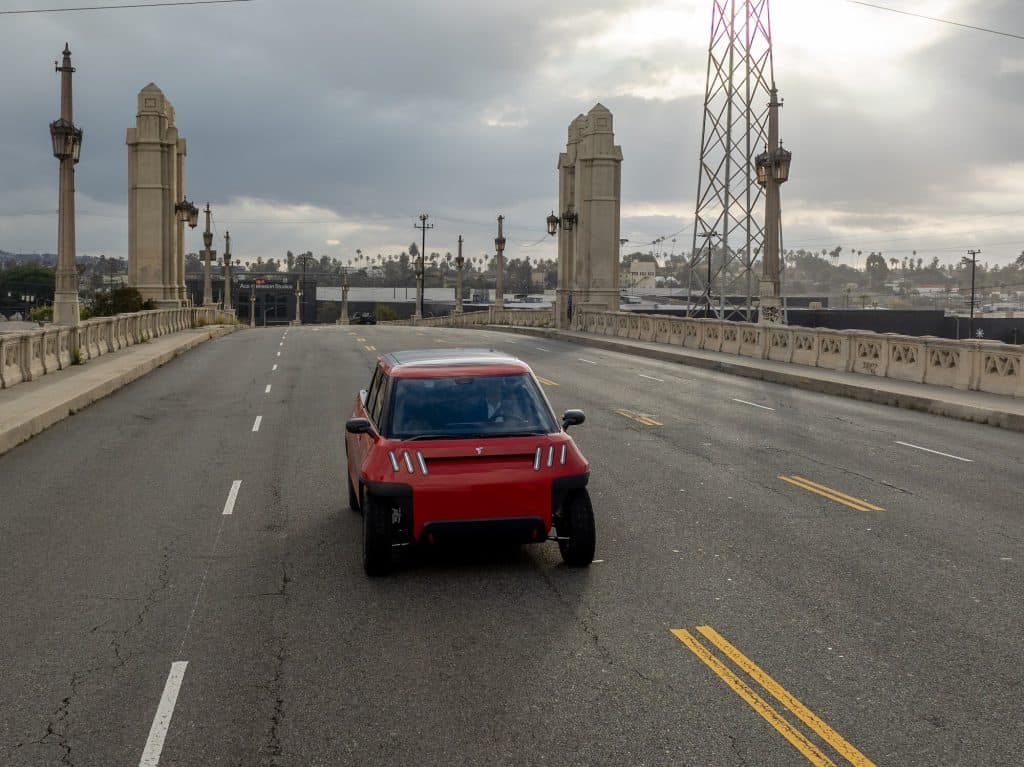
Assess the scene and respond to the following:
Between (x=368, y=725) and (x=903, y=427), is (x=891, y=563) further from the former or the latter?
(x=903, y=427)

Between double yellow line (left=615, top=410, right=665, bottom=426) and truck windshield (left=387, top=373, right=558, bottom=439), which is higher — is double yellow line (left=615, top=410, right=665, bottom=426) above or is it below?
below

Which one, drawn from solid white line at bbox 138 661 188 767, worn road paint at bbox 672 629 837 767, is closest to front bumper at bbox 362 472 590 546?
worn road paint at bbox 672 629 837 767

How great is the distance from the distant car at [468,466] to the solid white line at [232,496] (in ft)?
8.25

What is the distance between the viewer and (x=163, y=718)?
5.59m

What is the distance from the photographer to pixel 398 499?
8.01 metres

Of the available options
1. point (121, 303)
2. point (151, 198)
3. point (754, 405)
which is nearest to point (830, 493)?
point (754, 405)

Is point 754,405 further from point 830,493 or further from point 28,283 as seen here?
point 28,283

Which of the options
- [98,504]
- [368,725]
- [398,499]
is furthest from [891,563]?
[98,504]

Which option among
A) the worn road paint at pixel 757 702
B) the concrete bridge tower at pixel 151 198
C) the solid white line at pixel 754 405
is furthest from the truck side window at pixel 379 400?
the concrete bridge tower at pixel 151 198

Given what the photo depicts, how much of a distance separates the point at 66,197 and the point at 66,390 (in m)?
7.79

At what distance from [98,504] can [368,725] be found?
708 centimetres

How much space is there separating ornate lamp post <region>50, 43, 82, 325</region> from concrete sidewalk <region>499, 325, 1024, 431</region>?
1853 cm

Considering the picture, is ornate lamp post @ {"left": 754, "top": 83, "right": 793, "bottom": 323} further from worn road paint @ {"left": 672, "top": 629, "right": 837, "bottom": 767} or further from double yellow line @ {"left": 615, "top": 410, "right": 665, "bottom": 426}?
worn road paint @ {"left": 672, "top": 629, "right": 837, "bottom": 767}

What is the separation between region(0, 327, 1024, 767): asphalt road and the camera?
17.6ft
